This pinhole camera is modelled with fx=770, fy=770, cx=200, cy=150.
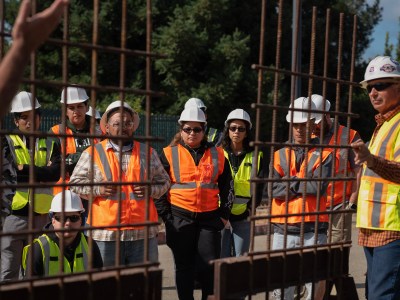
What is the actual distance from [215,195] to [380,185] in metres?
2.30

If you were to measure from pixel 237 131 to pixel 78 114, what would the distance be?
169 cm

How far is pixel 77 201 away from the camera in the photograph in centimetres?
550

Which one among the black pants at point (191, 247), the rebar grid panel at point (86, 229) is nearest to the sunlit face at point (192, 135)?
the black pants at point (191, 247)

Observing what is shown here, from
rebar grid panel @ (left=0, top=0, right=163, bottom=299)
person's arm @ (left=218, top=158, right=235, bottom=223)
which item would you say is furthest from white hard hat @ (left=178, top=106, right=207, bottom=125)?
rebar grid panel @ (left=0, top=0, right=163, bottom=299)

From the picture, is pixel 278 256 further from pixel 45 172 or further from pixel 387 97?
pixel 45 172

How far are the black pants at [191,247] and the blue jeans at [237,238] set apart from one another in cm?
86

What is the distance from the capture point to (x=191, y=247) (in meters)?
6.57

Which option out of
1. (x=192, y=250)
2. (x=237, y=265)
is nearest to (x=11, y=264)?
(x=192, y=250)

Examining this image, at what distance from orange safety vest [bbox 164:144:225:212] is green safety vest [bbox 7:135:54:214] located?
3.37 ft

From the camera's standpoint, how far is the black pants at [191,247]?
652cm

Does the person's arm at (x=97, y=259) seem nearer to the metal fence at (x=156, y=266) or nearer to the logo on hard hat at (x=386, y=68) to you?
the metal fence at (x=156, y=266)

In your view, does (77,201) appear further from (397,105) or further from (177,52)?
(177,52)

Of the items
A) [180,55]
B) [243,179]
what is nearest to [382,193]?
[243,179]

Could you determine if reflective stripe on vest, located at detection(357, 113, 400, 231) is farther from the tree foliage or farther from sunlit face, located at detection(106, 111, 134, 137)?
the tree foliage
